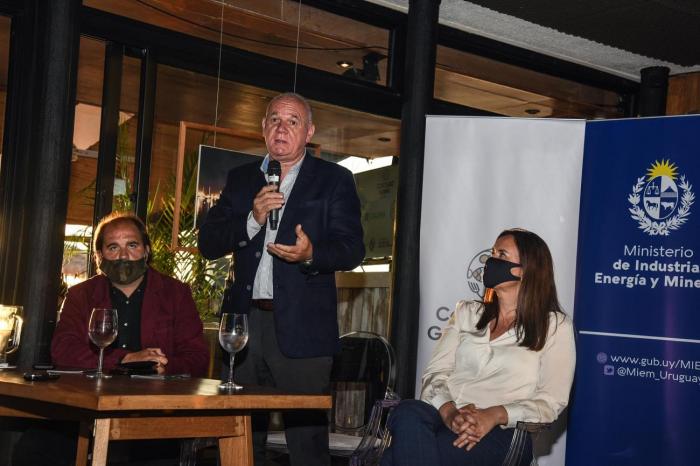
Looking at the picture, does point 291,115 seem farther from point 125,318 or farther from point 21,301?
Answer: point 21,301

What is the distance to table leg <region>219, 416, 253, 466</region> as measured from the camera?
2.45 meters

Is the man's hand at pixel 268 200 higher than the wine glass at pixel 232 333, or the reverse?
the man's hand at pixel 268 200

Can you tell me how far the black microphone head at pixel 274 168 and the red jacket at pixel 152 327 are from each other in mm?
699

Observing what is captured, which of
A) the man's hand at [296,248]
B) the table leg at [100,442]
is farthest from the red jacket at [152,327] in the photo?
the table leg at [100,442]

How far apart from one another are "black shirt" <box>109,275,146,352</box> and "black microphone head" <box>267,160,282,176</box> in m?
0.77

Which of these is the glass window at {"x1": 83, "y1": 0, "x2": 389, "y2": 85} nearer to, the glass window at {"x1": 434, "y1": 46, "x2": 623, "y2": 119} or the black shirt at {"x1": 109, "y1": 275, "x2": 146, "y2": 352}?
the glass window at {"x1": 434, "y1": 46, "x2": 623, "y2": 119}

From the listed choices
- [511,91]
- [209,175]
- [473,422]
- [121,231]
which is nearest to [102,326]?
[121,231]

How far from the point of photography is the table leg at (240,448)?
96.4 inches

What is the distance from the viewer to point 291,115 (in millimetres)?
3291

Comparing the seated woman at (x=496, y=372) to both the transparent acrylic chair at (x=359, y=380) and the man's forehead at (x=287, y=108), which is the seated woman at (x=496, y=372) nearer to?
the transparent acrylic chair at (x=359, y=380)

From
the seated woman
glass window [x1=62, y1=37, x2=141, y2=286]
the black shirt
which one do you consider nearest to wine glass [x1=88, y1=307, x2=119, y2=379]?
the black shirt

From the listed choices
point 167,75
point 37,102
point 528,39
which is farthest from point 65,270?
point 528,39

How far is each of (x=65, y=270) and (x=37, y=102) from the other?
2.67 feet

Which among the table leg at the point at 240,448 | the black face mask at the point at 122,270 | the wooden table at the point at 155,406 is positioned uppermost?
the black face mask at the point at 122,270
